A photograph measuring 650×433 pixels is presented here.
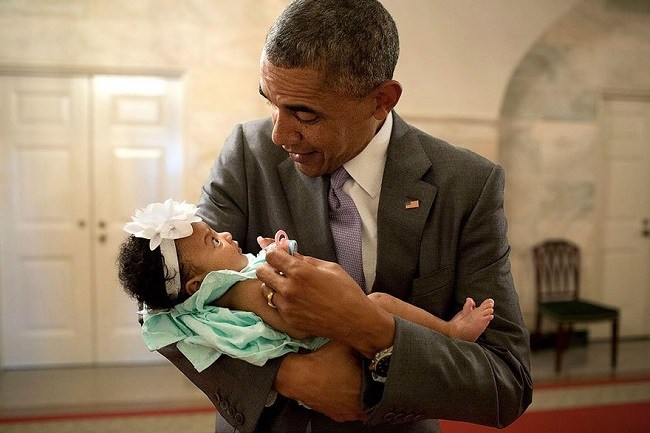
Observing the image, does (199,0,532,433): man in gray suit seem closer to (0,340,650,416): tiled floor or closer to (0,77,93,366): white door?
(0,340,650,416): tiled floor

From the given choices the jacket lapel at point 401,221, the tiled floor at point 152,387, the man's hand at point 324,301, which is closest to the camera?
the man's hand at point 324,301

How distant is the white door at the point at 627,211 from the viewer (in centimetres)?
695

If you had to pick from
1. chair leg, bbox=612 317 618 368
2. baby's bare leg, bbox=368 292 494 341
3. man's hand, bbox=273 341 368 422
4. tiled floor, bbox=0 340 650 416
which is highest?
baby's bare leg, bbox=368 292 494 341

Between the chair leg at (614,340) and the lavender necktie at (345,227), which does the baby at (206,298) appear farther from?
the chair leg at (614,340)

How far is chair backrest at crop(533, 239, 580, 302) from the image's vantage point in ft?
21.3

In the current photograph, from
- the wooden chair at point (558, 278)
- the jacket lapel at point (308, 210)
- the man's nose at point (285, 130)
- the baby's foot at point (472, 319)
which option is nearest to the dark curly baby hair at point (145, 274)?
the jacket lapel at point (308, 210)

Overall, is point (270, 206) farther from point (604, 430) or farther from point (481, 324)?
point (604, 430)

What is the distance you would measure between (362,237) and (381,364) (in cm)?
32

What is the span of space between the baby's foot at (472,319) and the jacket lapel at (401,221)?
0.14 metres

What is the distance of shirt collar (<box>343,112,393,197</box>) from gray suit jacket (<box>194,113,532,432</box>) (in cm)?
3

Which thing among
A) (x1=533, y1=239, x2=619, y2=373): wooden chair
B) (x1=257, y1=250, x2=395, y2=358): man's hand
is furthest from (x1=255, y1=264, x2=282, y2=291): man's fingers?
(x1=533, y1=239, x2=619, y2=373): wooden chair

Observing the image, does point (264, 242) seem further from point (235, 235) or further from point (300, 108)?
point (300, 108)

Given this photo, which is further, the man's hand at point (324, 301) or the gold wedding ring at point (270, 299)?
the gold wedding ring at point (270, 299)

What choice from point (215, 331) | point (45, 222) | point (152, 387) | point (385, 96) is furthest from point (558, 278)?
point (215, 331)
